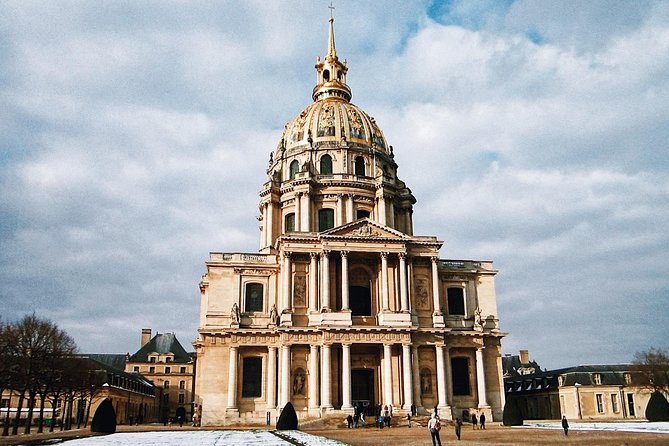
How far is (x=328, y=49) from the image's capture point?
74688 millimetres

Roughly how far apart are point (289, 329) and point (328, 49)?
40.1 m

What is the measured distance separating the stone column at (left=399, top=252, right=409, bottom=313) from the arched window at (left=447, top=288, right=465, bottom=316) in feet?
18.2

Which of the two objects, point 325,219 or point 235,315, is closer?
point 235,315

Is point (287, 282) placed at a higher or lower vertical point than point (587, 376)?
higher

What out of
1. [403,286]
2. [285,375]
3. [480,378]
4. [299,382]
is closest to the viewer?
[285,375]

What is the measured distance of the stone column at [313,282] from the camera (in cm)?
4806

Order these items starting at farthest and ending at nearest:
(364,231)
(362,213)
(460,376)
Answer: (362,213) → (460,376) → (364,231)

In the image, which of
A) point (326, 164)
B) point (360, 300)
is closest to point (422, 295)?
point (360, 300)

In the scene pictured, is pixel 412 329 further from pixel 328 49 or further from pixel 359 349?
pixel 328 49

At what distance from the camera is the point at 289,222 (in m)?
60.0

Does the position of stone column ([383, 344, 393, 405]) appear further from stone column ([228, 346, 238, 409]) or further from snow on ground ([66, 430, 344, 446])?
snow on ground ([66, 430, 344, 446])

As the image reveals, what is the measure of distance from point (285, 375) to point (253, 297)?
7.42m

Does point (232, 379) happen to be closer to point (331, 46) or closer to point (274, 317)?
point (274, 317)

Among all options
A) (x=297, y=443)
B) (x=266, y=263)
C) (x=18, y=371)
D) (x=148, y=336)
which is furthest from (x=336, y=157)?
(x=148, y=336)
